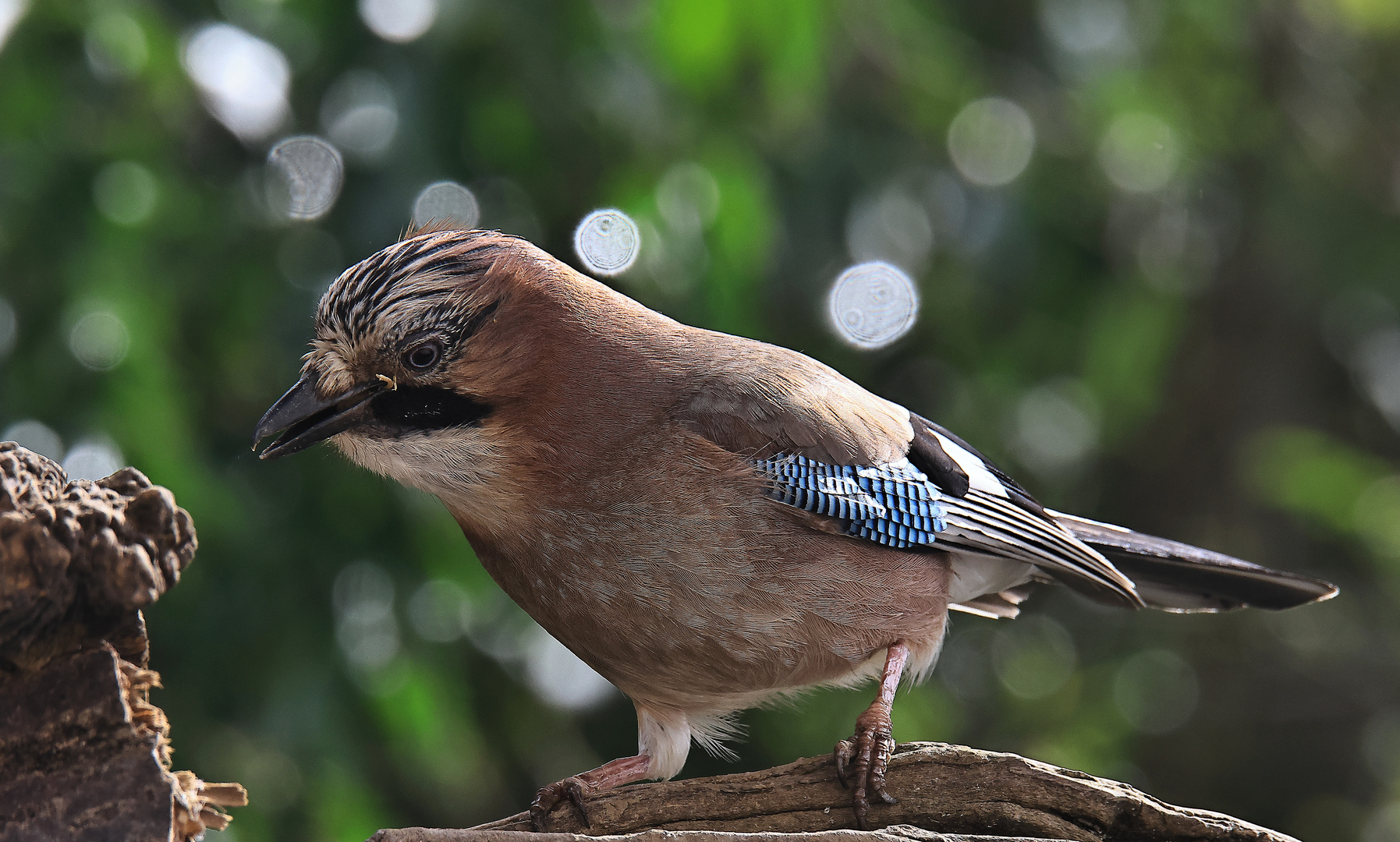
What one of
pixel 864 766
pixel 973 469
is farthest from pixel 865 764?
pixel 973 469

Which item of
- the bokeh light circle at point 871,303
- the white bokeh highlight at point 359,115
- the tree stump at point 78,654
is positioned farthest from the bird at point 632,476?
the bokeh light circle at point 871,303

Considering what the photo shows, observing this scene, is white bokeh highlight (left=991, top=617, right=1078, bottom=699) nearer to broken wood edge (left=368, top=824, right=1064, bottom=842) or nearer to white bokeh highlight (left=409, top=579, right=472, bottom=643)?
white bokeh highlight (left=409, top=579, right=472, bottom=643)

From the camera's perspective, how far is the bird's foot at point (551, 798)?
7.72 feet

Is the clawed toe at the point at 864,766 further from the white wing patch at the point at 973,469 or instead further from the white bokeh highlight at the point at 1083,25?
the white bokeh highlight at the point at 1083,25

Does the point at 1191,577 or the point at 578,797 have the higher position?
the point at 1191,577

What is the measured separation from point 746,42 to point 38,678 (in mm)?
2673

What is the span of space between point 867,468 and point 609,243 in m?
1.14

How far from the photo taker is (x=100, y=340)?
3172mm

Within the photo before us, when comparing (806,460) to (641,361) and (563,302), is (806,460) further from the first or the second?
(563,302)

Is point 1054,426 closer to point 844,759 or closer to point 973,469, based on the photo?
point 973,469

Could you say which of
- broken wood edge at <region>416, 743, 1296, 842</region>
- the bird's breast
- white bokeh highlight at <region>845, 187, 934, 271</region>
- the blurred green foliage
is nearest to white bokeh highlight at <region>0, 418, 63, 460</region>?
the blurred green foliage

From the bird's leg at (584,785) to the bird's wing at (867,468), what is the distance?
2.23 feet

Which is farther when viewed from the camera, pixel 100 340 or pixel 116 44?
pixel 116 44

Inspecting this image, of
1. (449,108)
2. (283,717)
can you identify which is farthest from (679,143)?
(283,717)
